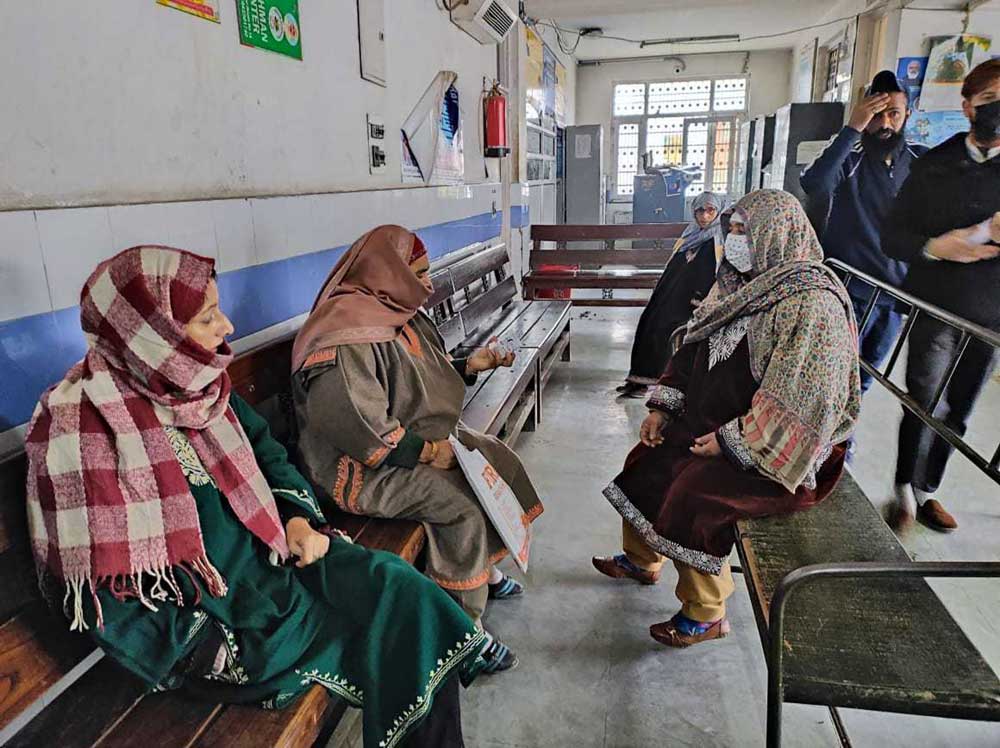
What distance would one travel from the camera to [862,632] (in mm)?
1359

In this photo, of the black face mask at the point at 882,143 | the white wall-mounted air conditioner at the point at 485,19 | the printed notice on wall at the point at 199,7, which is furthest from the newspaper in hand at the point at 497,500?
the white wall-mounted air conditioner at the point at 485,19

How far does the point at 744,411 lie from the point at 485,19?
328cm

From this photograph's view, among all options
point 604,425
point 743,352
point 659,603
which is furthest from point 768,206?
point 604,425

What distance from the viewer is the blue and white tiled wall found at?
4.33 ft

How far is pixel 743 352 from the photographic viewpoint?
74.4 inches

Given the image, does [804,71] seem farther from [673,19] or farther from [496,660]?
[496,660]

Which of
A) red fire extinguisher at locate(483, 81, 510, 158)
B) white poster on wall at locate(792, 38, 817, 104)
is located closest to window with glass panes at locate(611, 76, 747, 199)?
white poster on wall at locate(792, 38, 817, 104)

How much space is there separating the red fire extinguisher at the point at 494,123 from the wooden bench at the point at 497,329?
674mm

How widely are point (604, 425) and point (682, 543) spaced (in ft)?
6.46

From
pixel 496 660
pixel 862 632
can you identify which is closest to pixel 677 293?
pixel 496 660

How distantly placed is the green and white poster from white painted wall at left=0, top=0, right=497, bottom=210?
0.03m

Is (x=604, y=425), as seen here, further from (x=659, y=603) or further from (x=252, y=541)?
(x=252, y=541)

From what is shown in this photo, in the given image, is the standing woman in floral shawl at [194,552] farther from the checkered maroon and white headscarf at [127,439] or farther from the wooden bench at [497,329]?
the wooden bench at [497,329]

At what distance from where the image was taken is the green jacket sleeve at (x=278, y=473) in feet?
5.00
